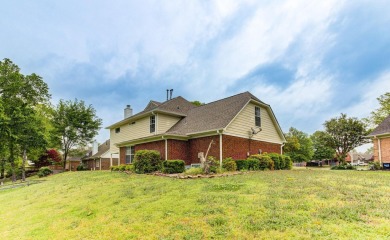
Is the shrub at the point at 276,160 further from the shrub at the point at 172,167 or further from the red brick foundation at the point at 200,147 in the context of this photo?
the shrub at the point at 172,167

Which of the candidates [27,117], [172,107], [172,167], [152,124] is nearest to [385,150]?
[172,167]

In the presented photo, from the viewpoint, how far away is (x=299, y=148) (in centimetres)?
A: 5169

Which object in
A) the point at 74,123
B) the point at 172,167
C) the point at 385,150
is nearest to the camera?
the point at 172,167

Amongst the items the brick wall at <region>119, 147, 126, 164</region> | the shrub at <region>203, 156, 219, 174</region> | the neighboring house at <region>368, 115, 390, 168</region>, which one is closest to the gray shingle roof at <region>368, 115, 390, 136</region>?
the neighboring house at <region>368, 115, 390, 168</region>

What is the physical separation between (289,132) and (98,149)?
4621 cm

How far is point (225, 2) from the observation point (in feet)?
43.5

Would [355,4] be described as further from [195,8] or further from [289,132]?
[289,132]

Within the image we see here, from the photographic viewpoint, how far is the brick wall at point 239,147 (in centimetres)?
1568

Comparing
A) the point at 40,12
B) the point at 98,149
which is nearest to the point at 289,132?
the point at 98,149

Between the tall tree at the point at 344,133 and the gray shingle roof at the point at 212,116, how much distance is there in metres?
25.1

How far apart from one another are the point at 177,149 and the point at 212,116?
3.52m

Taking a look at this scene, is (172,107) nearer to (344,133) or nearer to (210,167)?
(210,167)

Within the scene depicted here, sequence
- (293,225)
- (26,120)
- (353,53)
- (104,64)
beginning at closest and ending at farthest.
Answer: (293,225), (353,53), (104,64), (26,120)

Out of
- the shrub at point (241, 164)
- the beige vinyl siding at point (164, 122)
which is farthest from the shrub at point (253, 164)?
the beige vinyl siding at point (164, 122)
